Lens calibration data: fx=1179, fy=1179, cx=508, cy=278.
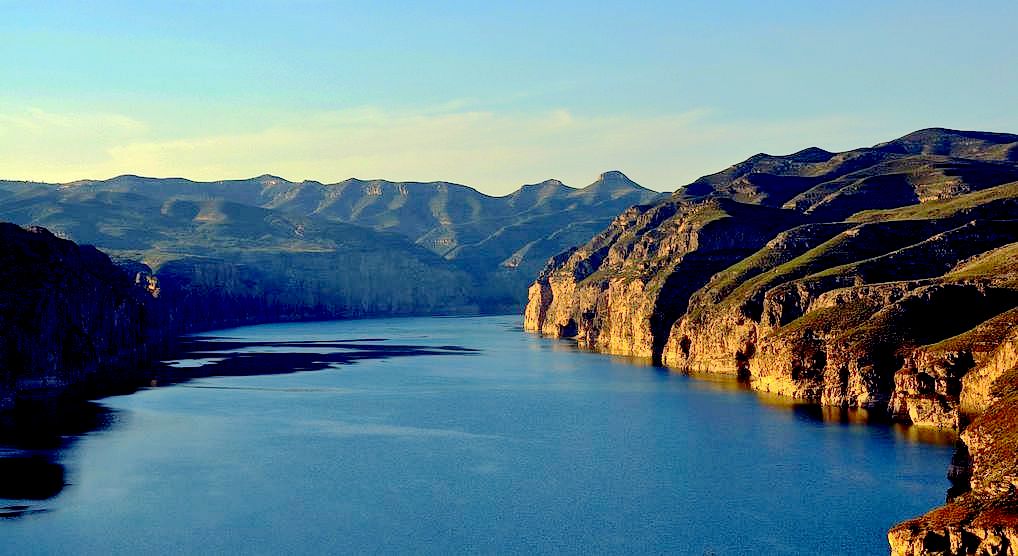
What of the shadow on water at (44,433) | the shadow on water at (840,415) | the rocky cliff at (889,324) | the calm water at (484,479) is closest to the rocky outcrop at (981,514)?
the rocky cliff at (889,324)

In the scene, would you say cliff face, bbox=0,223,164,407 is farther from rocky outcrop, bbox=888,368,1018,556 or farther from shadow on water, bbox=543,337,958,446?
rocky outcrop, bbox=888,368,1018,556

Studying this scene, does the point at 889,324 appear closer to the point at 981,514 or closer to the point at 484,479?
the point at 484,479

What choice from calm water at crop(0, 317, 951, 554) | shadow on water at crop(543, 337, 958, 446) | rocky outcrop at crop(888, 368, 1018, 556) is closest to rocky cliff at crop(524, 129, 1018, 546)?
rocky outcrop at crop(888, 368, 1018, 556)

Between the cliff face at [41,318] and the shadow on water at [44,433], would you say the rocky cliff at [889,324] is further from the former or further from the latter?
the cliff face at [41,318]

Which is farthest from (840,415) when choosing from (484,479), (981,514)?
(981,514)

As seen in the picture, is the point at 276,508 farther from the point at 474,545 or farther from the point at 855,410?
the point at 855,410

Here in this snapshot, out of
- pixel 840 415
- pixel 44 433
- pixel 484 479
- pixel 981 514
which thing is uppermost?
pixel 840 415

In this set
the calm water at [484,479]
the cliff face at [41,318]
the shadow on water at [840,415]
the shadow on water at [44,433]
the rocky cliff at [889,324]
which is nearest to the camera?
the calm water at [484,479]

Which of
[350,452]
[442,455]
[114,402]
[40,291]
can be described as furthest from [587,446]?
[40,291]
